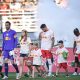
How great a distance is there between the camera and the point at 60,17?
2828 cm

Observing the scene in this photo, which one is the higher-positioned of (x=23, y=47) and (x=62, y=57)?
(x=23, y=47)

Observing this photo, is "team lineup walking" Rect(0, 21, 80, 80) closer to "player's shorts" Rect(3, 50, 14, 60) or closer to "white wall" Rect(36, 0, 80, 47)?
"player's shorts" Rect(3, 50, 14, 60)

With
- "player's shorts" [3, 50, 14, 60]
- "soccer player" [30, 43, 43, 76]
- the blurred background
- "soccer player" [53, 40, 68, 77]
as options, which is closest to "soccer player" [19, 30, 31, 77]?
"soccer player" [30, 43, 43, 76]

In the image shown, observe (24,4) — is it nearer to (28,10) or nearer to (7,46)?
(28,10)

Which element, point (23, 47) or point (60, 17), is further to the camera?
point (60, 17)

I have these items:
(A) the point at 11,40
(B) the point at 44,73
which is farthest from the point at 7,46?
(B) the point at 44,73

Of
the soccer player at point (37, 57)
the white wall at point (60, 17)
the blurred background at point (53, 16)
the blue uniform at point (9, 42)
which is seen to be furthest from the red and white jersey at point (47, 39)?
the white wall at point (60, 17)

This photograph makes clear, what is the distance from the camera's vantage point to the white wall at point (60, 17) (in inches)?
1107

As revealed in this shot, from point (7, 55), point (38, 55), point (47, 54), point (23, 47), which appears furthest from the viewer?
point (23, 47)

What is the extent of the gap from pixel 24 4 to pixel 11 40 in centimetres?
559

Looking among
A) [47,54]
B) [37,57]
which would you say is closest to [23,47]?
[37,57]

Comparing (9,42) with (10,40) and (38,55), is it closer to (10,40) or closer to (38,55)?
(10,40)

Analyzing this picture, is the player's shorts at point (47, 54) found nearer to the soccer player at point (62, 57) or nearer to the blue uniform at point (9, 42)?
the soccer player at point (62, 57)

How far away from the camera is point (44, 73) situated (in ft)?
79.8
